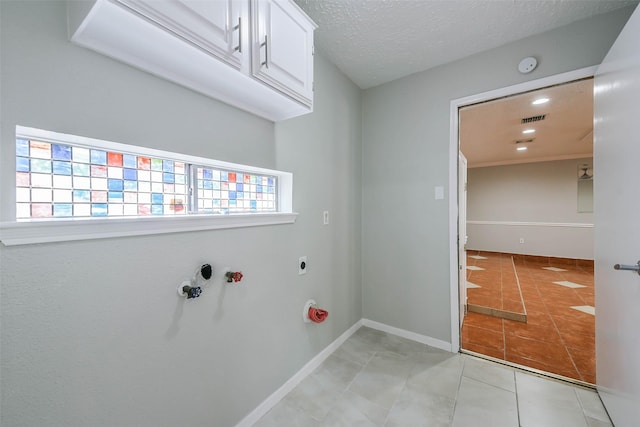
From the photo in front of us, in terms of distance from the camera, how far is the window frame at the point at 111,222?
70 centimetres

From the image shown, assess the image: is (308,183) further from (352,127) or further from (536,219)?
(536,219)

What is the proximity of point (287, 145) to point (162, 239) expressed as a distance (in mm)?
950

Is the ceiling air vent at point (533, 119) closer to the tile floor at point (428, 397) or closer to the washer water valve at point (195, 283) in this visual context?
the tile floor at point (428, 397)

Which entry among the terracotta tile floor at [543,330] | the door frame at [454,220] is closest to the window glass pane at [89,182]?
the door frame at [454,220]

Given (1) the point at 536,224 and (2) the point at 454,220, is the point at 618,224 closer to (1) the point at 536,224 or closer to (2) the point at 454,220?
(2) the point at 454,220

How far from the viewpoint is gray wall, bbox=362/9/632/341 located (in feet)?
6.48

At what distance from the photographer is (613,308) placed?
132 centimetres

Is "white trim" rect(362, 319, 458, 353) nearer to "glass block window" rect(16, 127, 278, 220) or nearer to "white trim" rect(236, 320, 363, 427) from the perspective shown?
"white trim" rect(236, 320, 363, 427)

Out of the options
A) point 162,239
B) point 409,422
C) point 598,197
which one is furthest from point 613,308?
point 162,239

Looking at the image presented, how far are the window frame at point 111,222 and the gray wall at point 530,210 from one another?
6770mm

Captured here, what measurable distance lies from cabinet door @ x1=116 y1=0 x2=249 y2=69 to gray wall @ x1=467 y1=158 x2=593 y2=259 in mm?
7069

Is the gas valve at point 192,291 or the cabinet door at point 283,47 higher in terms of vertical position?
the cabinet door at point 283,47

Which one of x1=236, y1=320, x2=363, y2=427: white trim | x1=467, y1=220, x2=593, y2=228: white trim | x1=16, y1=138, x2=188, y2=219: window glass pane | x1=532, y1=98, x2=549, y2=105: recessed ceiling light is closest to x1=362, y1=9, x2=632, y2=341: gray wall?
x1=236, y1=320, x2=363, y2=427: white trim

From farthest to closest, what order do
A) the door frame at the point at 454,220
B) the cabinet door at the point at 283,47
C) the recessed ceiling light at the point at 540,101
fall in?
1. the recessed ceiling light at the point at 540,101
2. the door frame at the point at 454,220
3. the cabinet door at the point at 283,47
